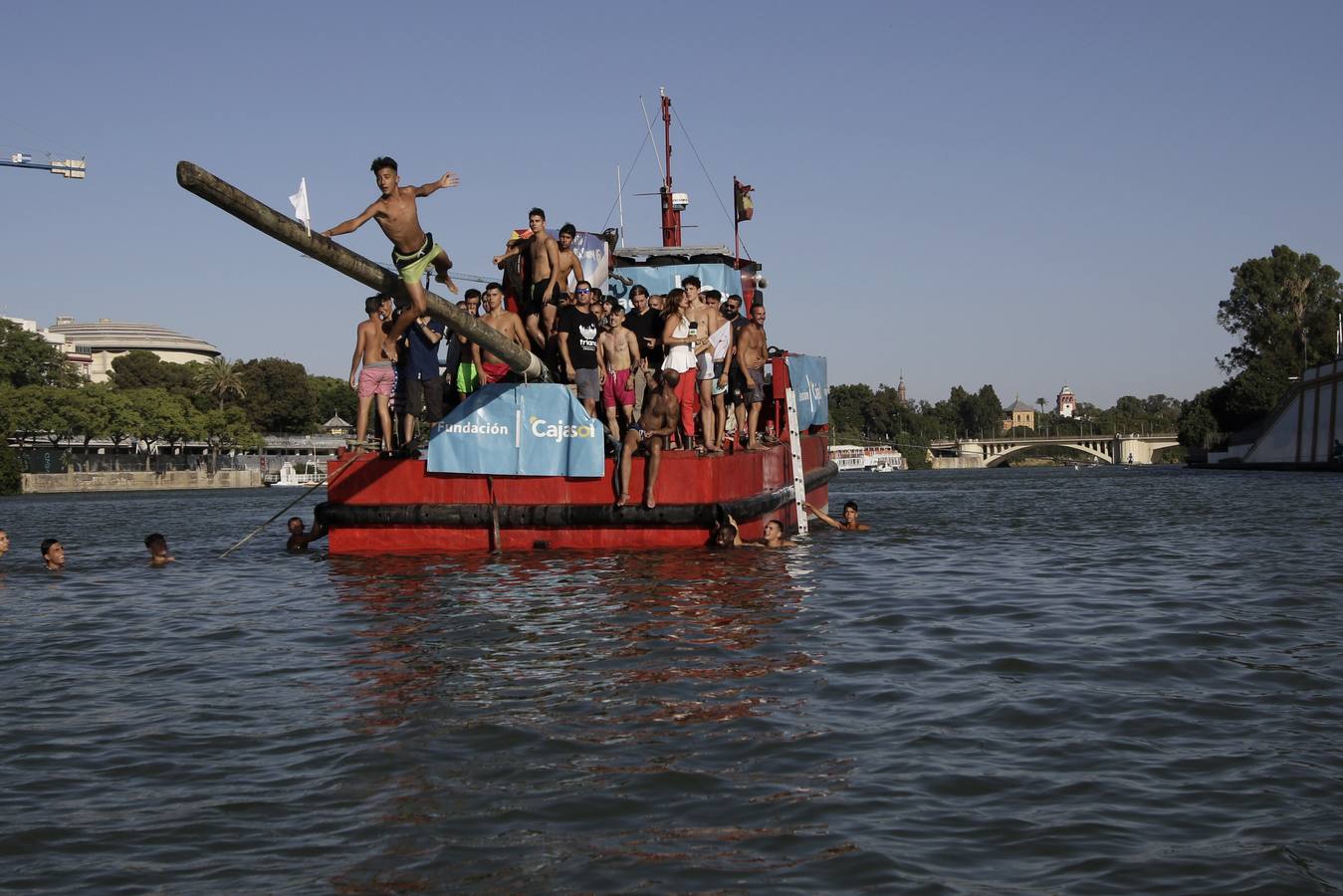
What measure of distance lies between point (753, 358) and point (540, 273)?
12.1 feet

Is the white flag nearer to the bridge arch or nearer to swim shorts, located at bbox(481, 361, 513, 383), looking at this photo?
swim shorts, located at bbox(481, 361, 513, 383)

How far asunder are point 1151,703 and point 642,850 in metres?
3.85

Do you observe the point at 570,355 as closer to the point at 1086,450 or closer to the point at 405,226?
the point at 405,226

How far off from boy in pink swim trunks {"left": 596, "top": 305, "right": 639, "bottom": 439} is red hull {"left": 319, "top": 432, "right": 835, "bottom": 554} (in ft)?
2.65

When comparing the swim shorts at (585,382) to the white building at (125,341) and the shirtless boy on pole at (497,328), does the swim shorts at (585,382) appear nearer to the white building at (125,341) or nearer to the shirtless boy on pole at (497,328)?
the shirtless boy on pole at (497,328)

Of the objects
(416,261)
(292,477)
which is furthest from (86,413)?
(416,261)

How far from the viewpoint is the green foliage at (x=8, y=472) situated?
7712 cm

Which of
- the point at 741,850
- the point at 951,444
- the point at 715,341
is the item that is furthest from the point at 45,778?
the point at 951,444

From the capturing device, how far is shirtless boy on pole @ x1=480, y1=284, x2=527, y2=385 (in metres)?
15.8

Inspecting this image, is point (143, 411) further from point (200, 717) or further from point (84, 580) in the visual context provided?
point (200, 717)

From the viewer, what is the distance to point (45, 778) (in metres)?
6.24

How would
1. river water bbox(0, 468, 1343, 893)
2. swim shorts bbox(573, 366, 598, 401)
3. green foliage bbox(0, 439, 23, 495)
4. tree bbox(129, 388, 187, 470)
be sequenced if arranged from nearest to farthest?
river water bbox(0, 468, 1343, 893) → swim shorts bbox(573, 366, 598, 401) → green foliage bbox(0, 439, 23, 495) → tree bbox(129, 388, 187, 470)

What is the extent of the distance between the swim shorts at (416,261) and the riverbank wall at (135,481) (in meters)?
80.3

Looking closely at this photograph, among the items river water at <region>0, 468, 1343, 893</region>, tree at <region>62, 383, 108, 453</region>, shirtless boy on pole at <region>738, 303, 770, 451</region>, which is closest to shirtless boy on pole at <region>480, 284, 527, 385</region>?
shirtless boy on pole at <region>738, 303, 770, 451</region>
